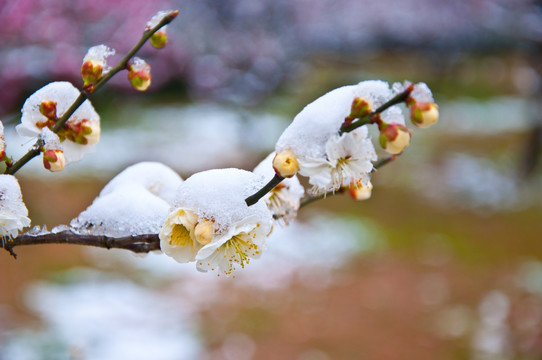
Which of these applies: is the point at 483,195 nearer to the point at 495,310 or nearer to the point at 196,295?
the point at 495,310

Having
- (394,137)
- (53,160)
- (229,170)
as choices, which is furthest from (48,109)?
(394,137)

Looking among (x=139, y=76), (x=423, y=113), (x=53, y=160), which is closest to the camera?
(x=423, y=113)

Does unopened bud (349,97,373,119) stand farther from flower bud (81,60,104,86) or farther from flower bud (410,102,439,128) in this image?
flower bud (81,60,104,86)

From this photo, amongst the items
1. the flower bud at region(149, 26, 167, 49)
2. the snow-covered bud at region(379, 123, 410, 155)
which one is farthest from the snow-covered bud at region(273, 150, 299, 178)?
the flower bud at region(149, 26, 167, 49)

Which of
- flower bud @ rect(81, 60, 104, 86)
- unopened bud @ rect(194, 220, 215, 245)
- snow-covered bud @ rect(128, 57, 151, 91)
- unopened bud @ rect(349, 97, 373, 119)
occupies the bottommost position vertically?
unopened bud @ rect(194, 220, 215, 245)

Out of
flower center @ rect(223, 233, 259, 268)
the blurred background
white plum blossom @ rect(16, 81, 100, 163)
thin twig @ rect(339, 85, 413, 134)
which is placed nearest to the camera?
thin twig @ rect(339, 85, 413, 134)

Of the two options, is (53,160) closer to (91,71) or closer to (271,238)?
(91,71)
